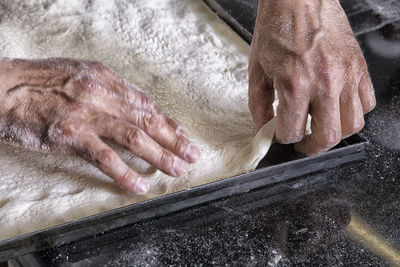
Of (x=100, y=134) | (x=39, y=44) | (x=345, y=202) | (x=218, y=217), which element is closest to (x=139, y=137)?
(x=100, y=134)

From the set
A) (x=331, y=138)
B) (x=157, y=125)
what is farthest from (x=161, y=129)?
(x=331, y=138)

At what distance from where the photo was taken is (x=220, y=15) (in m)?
1.59

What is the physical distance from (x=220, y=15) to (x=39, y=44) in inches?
20.8

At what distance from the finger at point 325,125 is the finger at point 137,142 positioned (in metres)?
0.29

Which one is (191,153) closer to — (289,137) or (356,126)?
(289,137)

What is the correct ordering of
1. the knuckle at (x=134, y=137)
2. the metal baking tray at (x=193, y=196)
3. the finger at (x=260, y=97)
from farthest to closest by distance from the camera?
the finger at (x=260, y=97), the knuckle at (x=134, y=137), the metal baking tray at (x=193, y=196)

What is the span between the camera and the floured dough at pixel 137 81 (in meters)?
1.05

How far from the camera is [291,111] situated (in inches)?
41.5

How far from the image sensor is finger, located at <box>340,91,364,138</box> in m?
1.07

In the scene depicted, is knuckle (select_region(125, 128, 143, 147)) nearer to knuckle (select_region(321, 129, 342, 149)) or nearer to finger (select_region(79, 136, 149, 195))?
finger (select_region(79, 136, 149, 195))

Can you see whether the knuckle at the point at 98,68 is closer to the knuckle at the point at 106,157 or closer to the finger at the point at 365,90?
the knuckle at the point at 106,157

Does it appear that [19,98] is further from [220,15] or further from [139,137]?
[220,15]

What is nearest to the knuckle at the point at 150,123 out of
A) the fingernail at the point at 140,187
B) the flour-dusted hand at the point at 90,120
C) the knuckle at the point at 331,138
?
the flour-dusted hand at the point at 90,120

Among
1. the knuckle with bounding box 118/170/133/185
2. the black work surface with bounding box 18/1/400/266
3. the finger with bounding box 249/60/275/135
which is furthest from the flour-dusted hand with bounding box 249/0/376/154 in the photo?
the knuckle with bounding box 118/170/133/185
